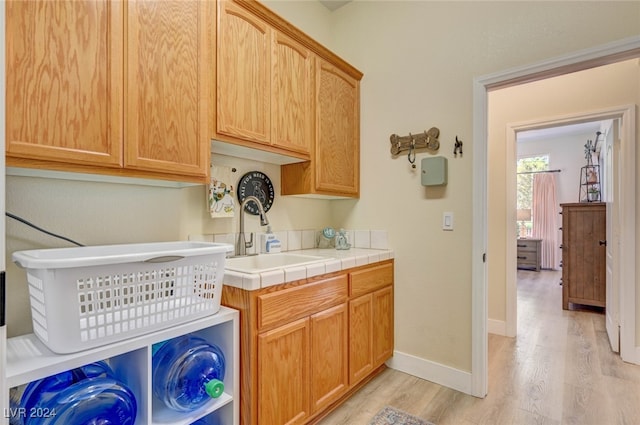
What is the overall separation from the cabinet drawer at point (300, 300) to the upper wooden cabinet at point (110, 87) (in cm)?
66

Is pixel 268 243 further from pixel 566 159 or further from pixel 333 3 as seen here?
pixel 566 159

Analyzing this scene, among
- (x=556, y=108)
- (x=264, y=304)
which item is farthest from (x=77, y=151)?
(x=556, y=108)

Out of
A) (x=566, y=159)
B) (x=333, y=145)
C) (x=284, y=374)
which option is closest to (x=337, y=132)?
(x=333, y=145)

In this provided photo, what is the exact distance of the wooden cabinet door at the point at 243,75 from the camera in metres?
1.63

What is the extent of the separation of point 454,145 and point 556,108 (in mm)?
1483

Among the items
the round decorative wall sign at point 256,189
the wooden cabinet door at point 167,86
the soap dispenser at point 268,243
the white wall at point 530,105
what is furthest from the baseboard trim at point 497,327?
the wooden cabinet door at point 167,86

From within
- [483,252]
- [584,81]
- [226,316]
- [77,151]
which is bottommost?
[226,316]

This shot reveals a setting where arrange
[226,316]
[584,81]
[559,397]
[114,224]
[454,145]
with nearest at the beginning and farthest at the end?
[226,316], [114,224], [559,397], [454,145], [584,81]

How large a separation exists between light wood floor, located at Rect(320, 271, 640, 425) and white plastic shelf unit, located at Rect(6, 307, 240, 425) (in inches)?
28.7

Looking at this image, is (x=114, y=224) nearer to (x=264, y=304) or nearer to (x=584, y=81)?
(x=264, y=304)

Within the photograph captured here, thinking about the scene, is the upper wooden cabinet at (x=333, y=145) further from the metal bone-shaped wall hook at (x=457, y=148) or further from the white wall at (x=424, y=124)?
the metal bone-shaped wall hook at (x=457, y=148)

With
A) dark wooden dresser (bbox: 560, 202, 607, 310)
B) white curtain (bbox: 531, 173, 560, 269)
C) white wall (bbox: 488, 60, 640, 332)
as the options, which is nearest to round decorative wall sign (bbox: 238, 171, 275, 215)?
white wall (bbox: 488, 60, 640, 332)

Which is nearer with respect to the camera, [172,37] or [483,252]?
[172,37]

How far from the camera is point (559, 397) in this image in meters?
2.05
